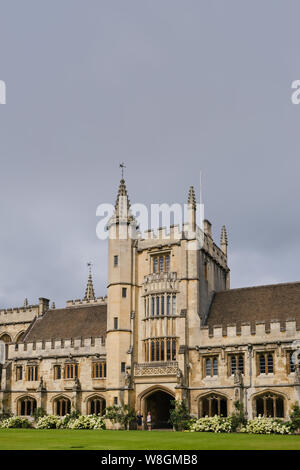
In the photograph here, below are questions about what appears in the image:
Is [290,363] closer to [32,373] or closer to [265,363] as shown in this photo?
[265,363]

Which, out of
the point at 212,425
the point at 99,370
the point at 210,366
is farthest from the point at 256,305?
the point at 99,370

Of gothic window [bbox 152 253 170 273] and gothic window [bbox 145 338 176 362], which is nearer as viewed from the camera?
gothic window [bbox 145 338 176 362]

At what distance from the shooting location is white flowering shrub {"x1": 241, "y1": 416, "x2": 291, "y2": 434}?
116ft

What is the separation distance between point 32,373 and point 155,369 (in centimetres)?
1329

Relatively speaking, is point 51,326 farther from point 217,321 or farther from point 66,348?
point 217,321

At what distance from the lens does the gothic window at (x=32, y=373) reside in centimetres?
5031

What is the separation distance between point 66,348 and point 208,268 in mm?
13587

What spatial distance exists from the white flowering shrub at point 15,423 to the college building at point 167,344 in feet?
6.06

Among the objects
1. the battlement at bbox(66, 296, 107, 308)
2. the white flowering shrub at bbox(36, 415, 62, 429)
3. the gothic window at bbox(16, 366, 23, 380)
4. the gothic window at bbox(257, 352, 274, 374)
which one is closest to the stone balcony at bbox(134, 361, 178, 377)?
the gothic window at bbox(257, 352, 274, 374)

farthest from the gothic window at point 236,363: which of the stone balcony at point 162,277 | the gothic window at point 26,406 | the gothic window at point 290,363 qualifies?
the gothic window at point 26,406

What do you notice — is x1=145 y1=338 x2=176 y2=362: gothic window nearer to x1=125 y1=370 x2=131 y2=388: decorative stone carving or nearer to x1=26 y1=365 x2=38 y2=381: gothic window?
x1=125 y1=370 x2=131 y2=388: decorative stone carving

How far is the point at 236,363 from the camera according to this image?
40.7 metres

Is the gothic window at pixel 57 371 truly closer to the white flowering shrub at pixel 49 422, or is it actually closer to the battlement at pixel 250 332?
the white flowering shrub at pixel 49 422

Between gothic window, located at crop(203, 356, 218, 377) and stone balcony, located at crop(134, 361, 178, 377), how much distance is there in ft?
6.75
